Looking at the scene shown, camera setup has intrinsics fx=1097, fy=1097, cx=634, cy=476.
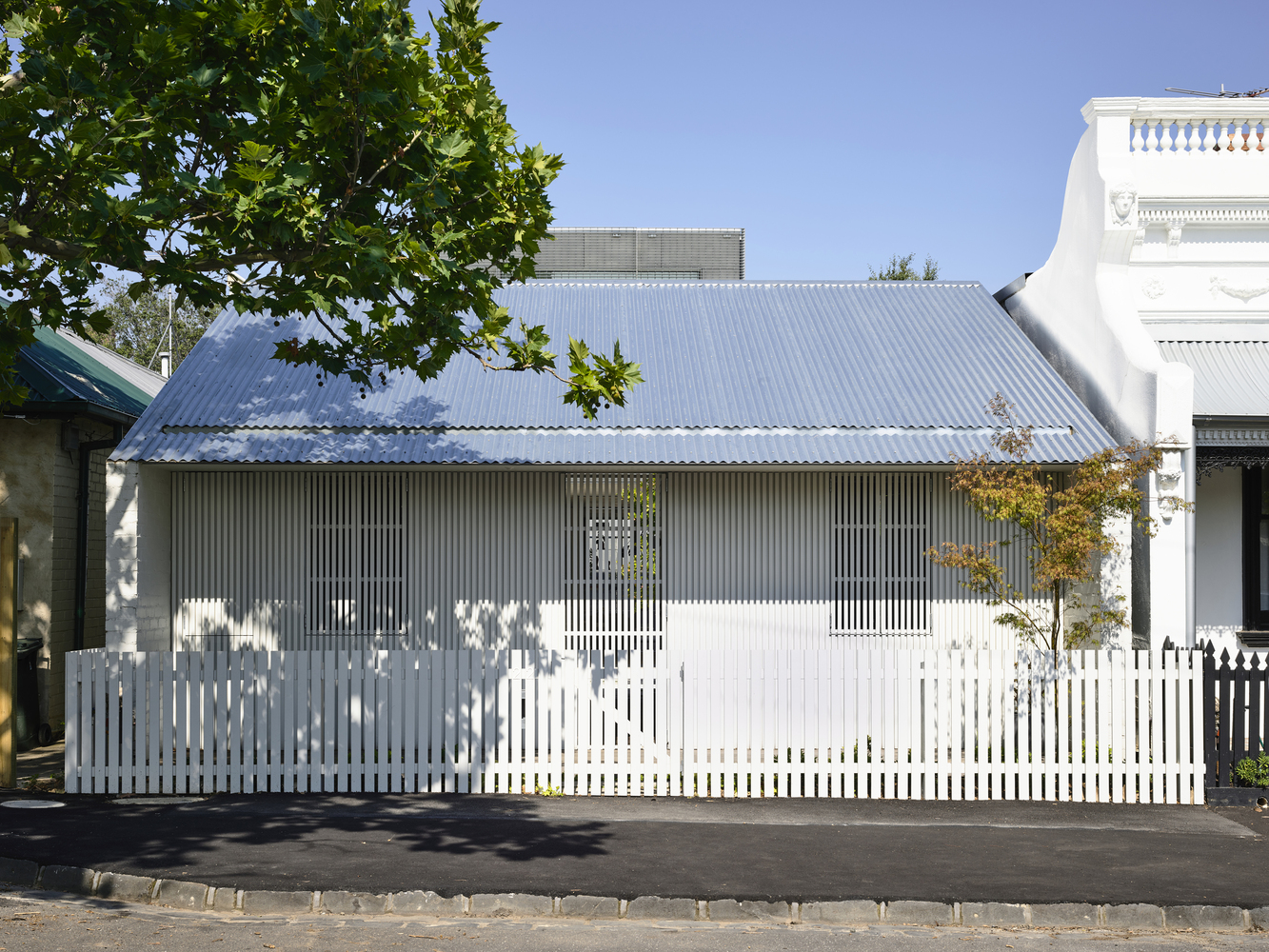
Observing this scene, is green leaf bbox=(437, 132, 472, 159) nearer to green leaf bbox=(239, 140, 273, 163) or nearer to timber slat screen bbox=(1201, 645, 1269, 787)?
green leaf bbox=(239, 140, 273, 163)

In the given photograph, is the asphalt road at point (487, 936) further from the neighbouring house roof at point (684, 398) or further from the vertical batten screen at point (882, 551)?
the vertical batten screen at point (882, 551)

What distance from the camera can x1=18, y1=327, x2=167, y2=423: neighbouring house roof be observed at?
12711 millimetres

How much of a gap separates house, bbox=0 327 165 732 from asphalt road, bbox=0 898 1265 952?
22.0 ft

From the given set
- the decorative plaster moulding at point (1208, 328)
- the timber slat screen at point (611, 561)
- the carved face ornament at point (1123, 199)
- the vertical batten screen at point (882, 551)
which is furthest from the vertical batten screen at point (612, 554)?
the decorative plaster moulding at point (1208, 328)

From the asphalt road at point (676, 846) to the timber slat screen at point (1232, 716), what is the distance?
19.3 inches

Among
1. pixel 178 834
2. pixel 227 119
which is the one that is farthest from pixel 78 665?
pixel 227 119

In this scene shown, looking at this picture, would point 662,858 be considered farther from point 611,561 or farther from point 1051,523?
point 1051,523

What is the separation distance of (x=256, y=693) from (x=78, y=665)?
62.9 inches

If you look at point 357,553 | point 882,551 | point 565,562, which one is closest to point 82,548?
point 357,553

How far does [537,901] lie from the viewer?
22.8ft

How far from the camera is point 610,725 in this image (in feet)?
33.4

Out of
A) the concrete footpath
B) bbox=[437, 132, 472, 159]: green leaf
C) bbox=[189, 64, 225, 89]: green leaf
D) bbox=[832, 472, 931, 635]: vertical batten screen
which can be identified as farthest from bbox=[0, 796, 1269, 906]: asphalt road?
bbox=[189, 64, 225, 89]: green leaf

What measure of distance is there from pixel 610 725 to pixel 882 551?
4.38m

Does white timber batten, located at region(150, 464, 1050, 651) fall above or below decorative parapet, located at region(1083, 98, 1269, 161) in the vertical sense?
below
